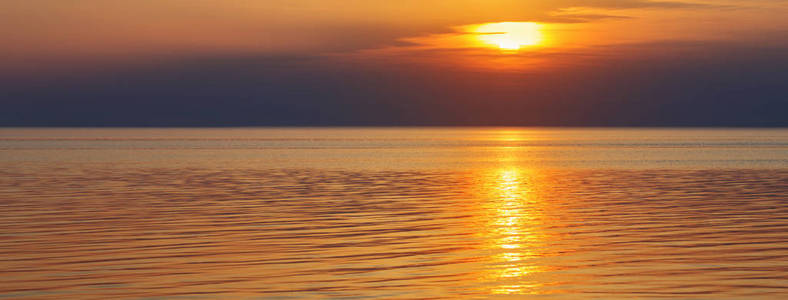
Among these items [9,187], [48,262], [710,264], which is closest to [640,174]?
[9,187]

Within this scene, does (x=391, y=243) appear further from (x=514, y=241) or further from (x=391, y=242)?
(x=514, y=241)

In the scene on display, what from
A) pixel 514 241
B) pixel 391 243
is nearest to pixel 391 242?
pixel 391 243

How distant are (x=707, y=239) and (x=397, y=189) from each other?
17703 millimetres

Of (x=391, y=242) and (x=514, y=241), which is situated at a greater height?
(x=514, y=241)

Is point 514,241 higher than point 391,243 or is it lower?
higher

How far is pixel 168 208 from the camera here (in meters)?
26.1

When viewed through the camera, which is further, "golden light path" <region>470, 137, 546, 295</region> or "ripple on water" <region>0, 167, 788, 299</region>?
"golden light path" <region>470, 137, 546, 295</region>

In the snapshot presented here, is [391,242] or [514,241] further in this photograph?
[514,241]

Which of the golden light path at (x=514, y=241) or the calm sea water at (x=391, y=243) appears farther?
the golden light path at (x=514, y=241)

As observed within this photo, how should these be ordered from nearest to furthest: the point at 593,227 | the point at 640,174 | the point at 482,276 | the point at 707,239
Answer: the point at 482,276 → the point at 707,239 → the point at 593,227 → the point at 640,174

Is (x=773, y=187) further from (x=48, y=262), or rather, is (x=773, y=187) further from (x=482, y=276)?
(x=48, y=262)

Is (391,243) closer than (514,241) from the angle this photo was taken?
Yes

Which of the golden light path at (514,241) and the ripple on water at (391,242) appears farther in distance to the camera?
the golden light path at (514,241)

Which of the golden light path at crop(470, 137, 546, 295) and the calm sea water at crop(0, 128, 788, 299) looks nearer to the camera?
the calm sea water at crop(0, 128, 788, 299)
